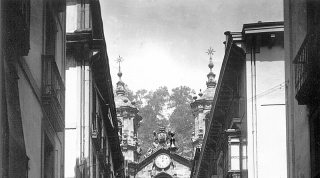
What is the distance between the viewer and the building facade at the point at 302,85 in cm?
1520

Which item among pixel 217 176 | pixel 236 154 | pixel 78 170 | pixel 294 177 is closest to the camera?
pixel 294 177

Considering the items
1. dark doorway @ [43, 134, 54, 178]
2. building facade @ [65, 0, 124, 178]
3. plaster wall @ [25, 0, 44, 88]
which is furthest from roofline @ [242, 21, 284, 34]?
plaster wall @ [25, 0, 44, 88]

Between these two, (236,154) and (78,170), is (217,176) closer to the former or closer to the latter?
(236,154)

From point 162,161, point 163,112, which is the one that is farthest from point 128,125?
point 163,112

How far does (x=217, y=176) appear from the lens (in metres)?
39.6

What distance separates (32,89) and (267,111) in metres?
12.1

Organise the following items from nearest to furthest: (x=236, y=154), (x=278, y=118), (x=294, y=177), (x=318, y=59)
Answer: (x=318, y=59) < (x=294, y=177) < (x=278, y=118) < (x=236, y=154)

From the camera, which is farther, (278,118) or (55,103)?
(278,118)

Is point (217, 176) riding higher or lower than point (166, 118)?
lower

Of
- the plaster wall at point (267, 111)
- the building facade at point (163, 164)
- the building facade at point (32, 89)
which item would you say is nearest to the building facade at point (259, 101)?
the plaster wall at point (267, 111)

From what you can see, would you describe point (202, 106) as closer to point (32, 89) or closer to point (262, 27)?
point (262, 27)

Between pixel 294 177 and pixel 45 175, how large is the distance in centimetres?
563

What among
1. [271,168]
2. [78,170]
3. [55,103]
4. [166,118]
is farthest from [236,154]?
[166,118]

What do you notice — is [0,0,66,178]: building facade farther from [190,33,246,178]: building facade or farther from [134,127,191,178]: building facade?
[134,127,191,178]: building facade
